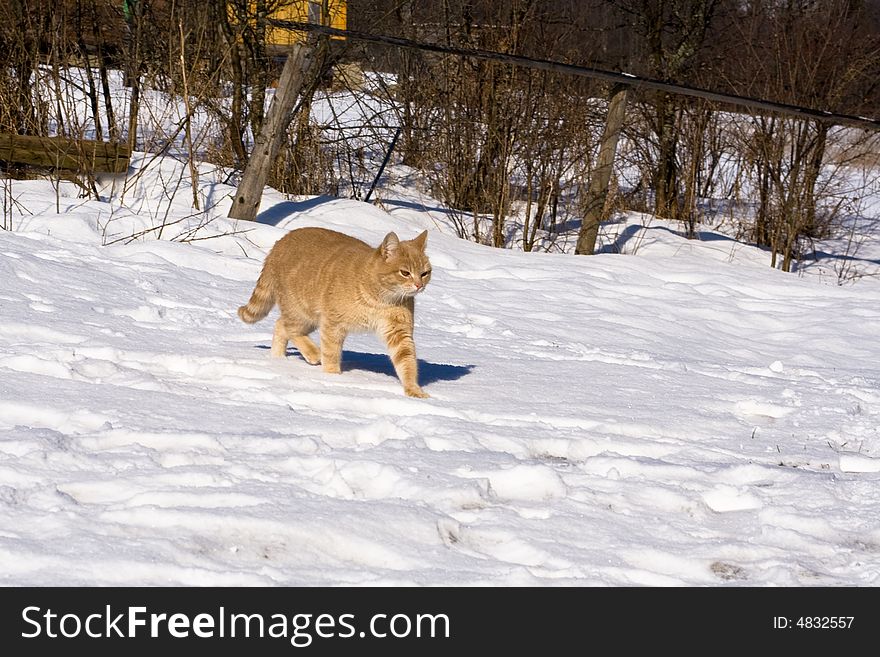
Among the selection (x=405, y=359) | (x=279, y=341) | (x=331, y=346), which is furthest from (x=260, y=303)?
(x=405, y=359)

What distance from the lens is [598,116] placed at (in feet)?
36.8

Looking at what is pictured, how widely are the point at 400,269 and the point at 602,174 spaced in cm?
570

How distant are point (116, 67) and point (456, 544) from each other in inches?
400

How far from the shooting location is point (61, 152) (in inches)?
366

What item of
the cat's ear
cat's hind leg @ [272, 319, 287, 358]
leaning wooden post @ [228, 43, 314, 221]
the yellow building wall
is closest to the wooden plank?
leaning wooden post @ [228, 43, 314, 221]

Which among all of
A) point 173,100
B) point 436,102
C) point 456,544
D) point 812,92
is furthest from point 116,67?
point 456,544

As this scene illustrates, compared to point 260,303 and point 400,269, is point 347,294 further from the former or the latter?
point 260,303

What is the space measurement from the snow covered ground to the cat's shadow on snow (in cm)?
4

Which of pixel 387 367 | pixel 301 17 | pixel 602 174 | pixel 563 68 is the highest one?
pixel 301 17

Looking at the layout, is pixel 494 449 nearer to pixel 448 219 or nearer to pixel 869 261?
pixel 448 219

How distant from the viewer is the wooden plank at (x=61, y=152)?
935 cm

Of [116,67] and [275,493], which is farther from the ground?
[116,67]
